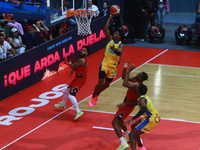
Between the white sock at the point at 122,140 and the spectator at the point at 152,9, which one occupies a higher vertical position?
the spectator at the point at 152,9

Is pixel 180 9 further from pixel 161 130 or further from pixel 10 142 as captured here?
pixel 10 142

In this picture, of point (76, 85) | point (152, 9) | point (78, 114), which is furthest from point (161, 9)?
point (78, 114)

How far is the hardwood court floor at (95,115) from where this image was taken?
9.66m

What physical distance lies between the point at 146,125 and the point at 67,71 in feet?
23.5

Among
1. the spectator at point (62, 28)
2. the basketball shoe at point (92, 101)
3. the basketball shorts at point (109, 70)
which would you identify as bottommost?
the basketball shoe at point (92, 101)

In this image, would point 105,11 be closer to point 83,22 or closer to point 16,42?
point 83,22

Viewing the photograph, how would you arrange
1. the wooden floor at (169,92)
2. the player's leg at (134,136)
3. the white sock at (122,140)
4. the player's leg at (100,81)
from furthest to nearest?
1. the wooden floor at (169,92)
2. the player's leg at (100,81)
3. the white sock at (122,140)
4. the player's leg at (134,136)

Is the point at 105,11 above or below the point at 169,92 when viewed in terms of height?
above

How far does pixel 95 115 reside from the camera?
11273 millimetres

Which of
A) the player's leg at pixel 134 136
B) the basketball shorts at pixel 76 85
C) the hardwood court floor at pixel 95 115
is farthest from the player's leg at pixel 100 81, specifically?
the player's leg at pixel 134 136

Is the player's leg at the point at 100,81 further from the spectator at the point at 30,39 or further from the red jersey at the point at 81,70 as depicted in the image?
the spectator at the point at 30,39

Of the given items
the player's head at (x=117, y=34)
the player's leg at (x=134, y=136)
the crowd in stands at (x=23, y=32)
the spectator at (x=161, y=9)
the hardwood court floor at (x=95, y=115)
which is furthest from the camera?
the spectator at (x=161, y=9)

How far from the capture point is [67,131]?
1029 cm

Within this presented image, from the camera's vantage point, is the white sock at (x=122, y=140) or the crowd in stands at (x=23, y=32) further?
the crowd in stands at (x=23, y=32)
